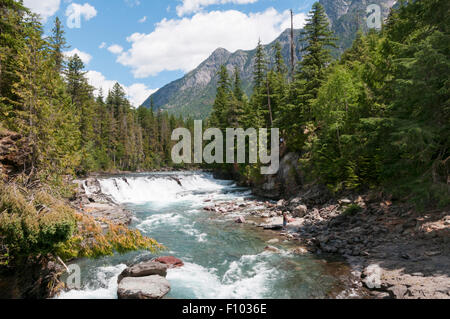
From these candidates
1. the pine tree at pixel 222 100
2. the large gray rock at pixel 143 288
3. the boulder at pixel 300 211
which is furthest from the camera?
the pine tree at pixel 222 100

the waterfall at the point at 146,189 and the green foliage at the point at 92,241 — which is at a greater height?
the green foliage at the point at 92,241

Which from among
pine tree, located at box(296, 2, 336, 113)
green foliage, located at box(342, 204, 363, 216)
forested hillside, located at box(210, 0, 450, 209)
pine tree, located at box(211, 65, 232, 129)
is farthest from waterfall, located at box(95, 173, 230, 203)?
green foliage, located at box(342, 204, 363, 216)

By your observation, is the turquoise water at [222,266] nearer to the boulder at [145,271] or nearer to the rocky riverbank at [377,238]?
the boulder at [145,271]

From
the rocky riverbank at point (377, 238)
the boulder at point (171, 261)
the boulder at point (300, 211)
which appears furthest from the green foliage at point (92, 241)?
the boulder at point (300, 211)

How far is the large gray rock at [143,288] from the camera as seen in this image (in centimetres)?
836

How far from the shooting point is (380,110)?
1352cm

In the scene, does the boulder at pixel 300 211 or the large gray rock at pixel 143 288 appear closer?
the large gray rock at pixel 143 288

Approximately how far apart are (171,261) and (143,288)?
3.34 meters

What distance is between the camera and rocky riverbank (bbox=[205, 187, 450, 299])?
26.6 feet

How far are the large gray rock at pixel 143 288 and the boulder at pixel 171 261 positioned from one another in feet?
6.90

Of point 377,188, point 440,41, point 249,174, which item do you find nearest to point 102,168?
point 249,174

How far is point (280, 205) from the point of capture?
22375mm

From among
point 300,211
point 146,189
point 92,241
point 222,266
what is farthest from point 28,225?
point 146,189

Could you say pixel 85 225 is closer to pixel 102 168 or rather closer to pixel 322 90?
pixel 322 90
